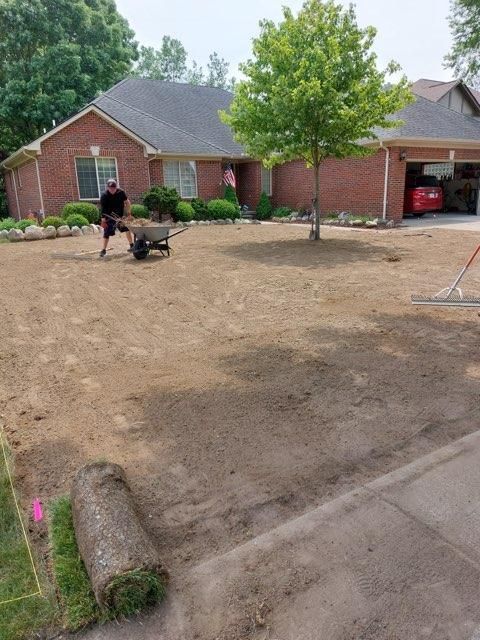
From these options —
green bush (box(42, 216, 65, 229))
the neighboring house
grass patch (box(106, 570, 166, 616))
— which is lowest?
grass patch (box(106, 570, 166, 616))

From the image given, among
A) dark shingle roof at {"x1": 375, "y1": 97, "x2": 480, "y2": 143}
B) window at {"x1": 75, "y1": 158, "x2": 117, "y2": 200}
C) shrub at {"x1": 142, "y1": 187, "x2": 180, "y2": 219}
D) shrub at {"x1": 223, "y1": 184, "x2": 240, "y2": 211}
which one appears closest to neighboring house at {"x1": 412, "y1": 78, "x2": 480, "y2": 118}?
dark shingle roof at {"x1": 375, "y1": 97, "x2": 480, "y2": 143}

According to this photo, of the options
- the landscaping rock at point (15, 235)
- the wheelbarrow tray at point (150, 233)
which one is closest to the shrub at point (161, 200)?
the landscaping rock at point (15, 235)

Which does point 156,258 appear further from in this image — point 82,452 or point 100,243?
point 82,452

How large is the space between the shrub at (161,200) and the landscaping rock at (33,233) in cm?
473

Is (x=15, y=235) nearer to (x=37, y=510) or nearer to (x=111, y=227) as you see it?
(x=111, y=227)

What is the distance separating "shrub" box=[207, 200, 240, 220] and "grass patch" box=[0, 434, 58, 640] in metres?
18.0

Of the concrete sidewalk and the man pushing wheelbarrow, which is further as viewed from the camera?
the man pushing wheelbarrow

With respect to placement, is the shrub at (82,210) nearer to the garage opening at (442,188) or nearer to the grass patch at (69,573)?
the garage opening at (442,188)

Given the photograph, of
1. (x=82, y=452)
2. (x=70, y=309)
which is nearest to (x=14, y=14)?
(x=70, y=309)

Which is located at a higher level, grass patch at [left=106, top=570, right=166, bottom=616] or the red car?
the red car

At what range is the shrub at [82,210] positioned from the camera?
1694 cm

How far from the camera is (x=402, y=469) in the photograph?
9.84 feet

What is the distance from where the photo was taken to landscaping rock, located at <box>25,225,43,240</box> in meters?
14.8

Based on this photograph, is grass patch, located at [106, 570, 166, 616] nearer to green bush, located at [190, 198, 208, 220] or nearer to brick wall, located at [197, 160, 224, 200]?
green bush, located at [190, 198, 208, 220]
